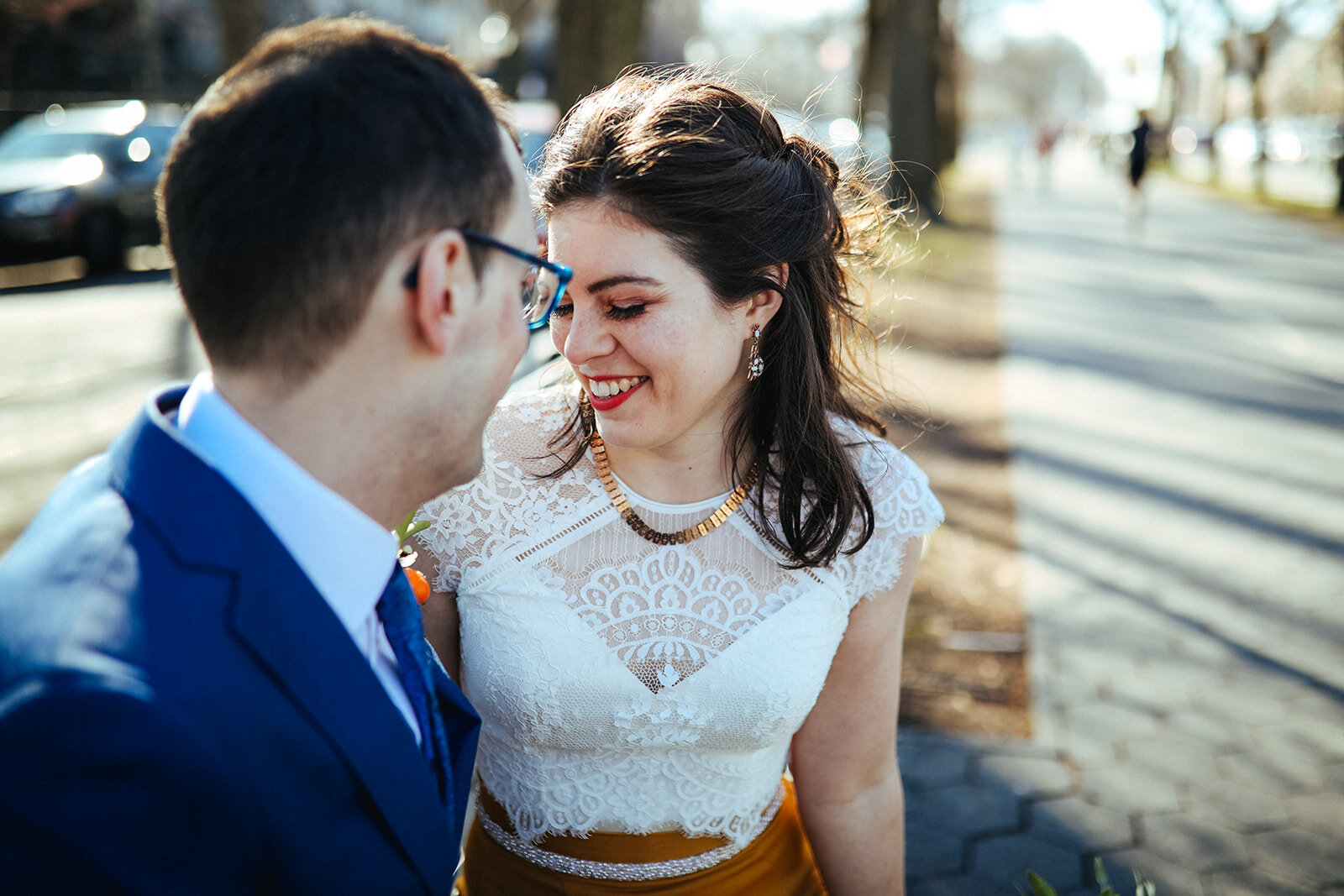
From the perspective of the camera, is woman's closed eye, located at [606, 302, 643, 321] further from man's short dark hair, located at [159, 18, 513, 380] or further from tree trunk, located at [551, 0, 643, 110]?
tree trunk, located at [551, 0, 643, 110]

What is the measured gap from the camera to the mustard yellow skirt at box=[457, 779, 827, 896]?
1.93 m

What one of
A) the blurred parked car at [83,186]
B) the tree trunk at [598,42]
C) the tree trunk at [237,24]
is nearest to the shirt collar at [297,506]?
the tree trunk at [598,42]

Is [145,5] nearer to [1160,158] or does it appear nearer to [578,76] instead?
[578,76]

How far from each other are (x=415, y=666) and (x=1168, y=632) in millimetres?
4213

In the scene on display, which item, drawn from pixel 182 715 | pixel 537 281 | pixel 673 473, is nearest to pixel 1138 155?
pixel 673 473

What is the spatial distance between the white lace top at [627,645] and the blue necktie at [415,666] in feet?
1.68

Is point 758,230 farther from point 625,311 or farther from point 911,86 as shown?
point 911,86

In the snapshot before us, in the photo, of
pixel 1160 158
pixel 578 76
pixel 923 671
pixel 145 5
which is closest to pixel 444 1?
pixel 145 5

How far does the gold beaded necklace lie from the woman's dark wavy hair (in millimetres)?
35

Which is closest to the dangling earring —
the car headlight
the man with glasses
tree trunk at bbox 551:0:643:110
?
the man with glasses

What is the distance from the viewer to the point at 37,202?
11805 mm

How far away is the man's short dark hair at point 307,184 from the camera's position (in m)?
1.07

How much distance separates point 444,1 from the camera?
136 feet

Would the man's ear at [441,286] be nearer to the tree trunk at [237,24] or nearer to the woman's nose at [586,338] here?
the woman's nose at [586,338]
